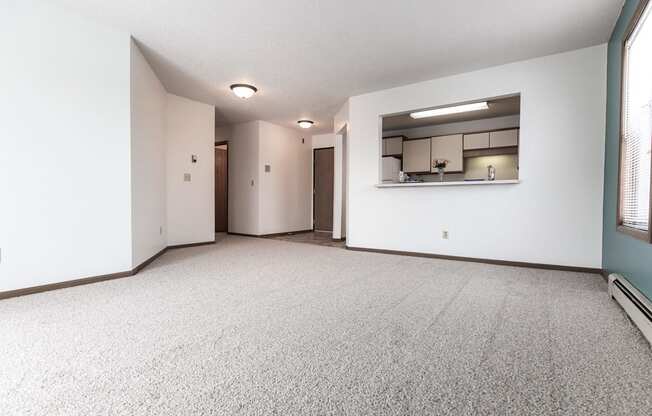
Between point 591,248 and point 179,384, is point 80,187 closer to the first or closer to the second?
point 179,384

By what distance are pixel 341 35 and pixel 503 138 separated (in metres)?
4.16

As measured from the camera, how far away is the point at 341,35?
10.4 feet

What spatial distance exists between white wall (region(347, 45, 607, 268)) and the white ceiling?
0.74 feet

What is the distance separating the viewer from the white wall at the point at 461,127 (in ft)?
19.8

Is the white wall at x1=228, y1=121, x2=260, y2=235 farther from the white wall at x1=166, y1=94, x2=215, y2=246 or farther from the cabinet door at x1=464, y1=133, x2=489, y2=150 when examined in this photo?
the cabinet door at x1=464, y1=133, x2=489, y2=150

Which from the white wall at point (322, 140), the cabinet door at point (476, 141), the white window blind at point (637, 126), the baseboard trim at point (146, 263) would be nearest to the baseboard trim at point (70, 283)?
the baseboard trim at point (146, 263)

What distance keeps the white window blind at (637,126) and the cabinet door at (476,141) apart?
3.35m

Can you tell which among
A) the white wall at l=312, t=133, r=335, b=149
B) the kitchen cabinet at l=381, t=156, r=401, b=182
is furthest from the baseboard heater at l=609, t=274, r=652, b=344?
the white wall at l=312, t=133, r=335, b=149

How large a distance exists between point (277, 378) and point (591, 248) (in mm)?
3769

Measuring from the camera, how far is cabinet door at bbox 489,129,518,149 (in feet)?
18.6

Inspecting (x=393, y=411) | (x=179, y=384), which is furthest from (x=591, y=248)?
(x=179, y=384)

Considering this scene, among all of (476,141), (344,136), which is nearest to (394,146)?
(344,136)

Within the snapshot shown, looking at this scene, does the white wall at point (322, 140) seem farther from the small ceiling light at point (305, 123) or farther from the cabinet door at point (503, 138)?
the cabinet door at point (503, 138)

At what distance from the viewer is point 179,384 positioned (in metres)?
1.27
